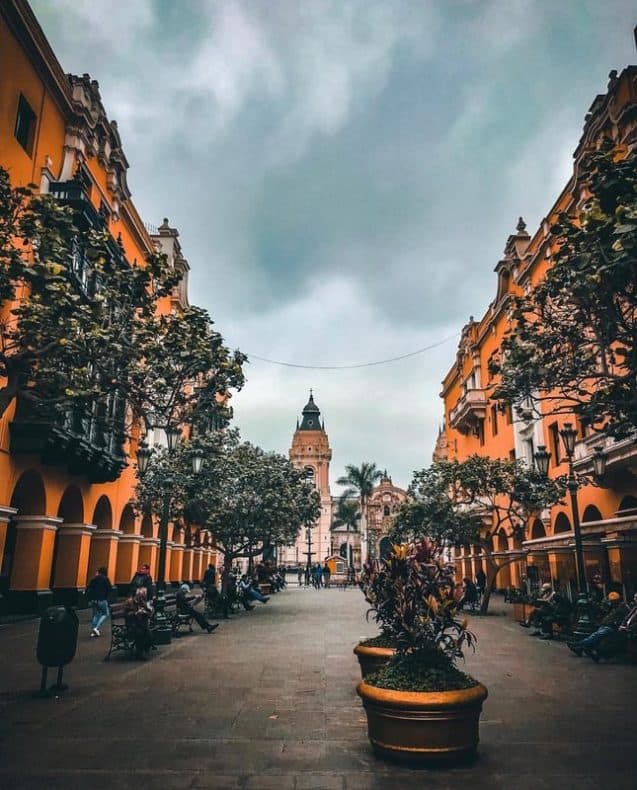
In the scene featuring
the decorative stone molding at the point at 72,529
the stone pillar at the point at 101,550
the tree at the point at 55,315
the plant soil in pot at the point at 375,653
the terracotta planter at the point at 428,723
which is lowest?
the terracotta planter at the point at 428,723

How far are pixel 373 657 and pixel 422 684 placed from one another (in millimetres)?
2659

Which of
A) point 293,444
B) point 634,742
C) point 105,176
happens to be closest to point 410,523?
point 105,176

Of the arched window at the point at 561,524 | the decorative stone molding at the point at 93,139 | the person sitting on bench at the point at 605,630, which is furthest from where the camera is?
the arched window at the point at 561,524

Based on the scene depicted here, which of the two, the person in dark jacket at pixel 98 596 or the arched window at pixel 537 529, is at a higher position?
the arched window at pixel 537 529

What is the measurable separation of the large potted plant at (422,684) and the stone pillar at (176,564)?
30.0 metres

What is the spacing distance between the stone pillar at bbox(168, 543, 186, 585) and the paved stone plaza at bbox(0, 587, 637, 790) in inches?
880

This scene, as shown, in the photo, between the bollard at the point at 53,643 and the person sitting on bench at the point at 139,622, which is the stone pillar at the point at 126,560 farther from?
the bollard at the point at 53,643

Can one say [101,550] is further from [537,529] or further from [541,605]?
[537,529]

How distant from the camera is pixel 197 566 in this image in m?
42.5

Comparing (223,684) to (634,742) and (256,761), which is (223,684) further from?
(634,742)

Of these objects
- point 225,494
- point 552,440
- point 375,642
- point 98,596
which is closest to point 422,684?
point 375,642

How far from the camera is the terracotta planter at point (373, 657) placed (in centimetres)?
823

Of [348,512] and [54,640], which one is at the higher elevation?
[348,512]

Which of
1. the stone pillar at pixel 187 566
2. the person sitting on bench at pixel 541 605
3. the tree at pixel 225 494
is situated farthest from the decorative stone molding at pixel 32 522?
the stone pillar at pixel 187 566
